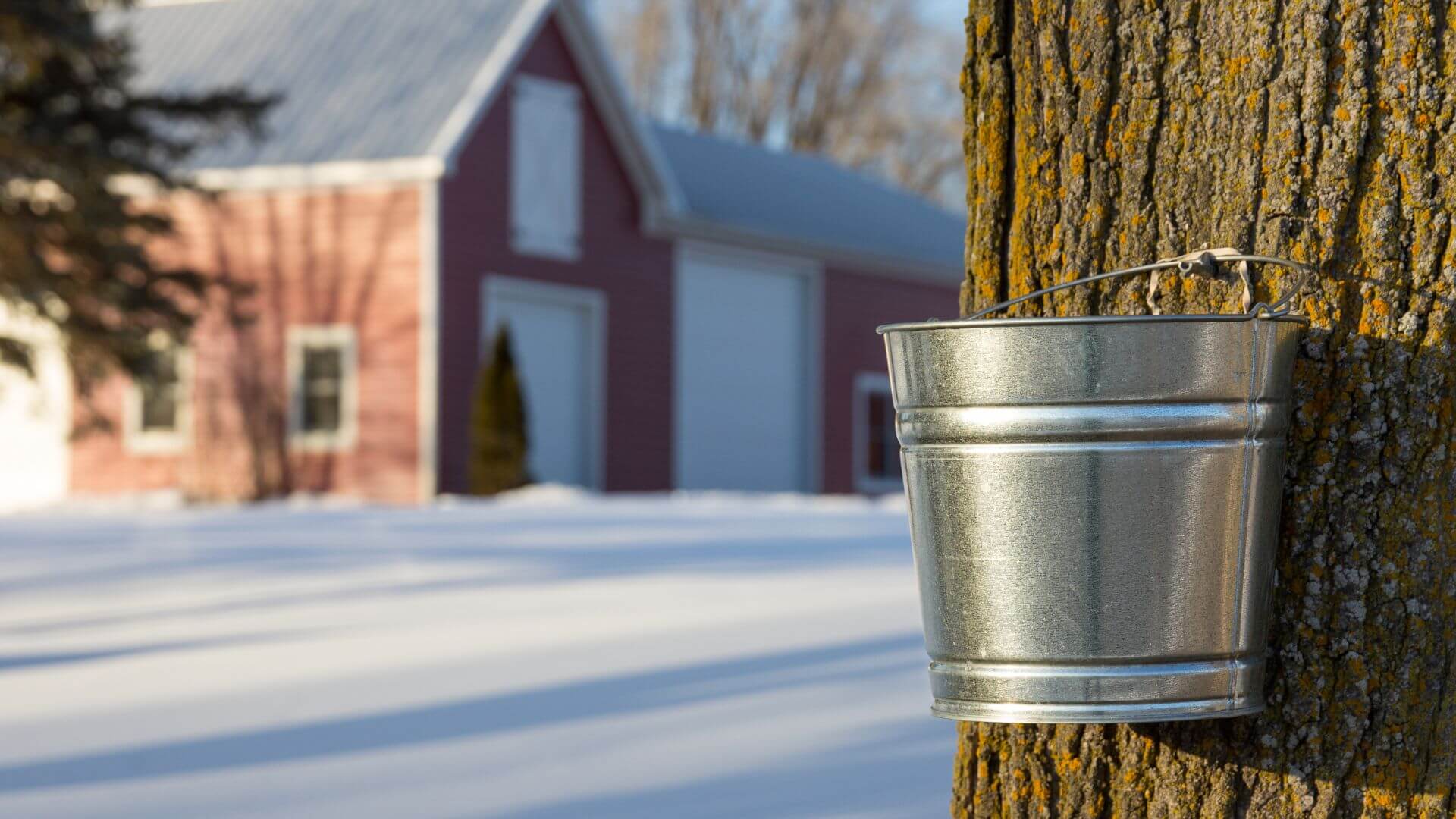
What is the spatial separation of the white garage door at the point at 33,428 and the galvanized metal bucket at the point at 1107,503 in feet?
61.2

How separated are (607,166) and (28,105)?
5880mm

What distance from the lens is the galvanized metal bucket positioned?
2.21 m

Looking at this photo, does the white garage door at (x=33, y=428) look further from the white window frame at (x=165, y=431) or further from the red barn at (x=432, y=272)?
the white window frame at (x=165, y=431)

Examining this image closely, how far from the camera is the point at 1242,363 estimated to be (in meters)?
2.23

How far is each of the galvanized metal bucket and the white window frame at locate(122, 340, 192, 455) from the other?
17753 millimetres

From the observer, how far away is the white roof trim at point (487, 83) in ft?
58.5

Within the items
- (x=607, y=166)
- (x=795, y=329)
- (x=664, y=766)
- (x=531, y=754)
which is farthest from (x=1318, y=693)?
(x=795, y=329)

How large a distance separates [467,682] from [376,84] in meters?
14.0

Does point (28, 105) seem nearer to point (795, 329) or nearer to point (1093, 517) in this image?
point (795, 329)

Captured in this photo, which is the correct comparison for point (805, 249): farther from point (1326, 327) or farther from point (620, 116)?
point (1326, 327)

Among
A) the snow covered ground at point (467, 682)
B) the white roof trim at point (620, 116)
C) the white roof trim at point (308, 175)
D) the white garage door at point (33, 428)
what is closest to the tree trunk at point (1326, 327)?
the snow covered ground at point (467, 682)

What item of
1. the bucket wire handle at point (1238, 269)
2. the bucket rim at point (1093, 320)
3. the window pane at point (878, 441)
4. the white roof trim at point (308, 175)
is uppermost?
the white roof trim at point (308, 175)

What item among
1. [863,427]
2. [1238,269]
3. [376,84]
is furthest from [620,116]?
[1238,269]

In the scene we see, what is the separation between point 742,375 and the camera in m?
21.9
